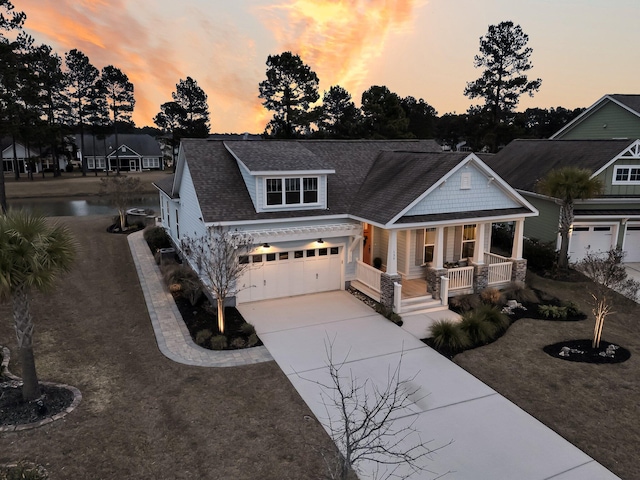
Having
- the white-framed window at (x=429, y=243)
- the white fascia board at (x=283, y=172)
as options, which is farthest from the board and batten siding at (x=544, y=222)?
the white fascia board at (x=283, y=172)

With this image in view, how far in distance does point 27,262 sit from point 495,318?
13.7 m

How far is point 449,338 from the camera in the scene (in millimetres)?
13141

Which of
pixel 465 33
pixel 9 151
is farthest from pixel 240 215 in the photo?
pixel 9 151

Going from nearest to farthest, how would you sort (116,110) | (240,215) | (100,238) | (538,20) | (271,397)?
(271,397)
(240,215)
(538,20)
(100,238)
(116,110)

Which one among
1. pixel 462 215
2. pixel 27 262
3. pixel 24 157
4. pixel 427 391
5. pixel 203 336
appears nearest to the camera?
pixel 27 262

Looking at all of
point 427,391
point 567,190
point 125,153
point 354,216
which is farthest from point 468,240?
point 125,153

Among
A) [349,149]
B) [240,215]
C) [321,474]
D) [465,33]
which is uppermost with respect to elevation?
[465,33]

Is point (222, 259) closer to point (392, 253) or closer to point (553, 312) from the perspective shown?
point (392, 253)

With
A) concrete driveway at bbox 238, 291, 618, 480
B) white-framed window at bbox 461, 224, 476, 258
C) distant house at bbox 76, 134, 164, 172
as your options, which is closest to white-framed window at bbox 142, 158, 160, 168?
distant house at bbox 76, 134, 164, 172

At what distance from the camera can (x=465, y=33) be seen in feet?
84.1

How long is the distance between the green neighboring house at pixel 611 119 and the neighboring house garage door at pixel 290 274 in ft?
71.1

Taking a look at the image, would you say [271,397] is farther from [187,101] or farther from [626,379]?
[187,101]

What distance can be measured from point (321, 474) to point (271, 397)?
2.86 meters

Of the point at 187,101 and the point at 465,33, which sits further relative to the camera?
the point at 187,101
